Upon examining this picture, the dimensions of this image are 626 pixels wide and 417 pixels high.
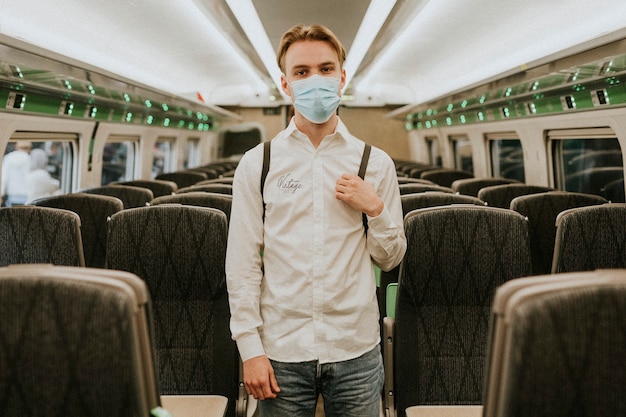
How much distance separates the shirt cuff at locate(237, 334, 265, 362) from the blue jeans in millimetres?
74

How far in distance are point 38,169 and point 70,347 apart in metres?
5.87

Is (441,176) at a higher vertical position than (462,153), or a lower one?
lower

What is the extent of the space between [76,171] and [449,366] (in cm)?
566

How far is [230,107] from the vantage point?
15094mm

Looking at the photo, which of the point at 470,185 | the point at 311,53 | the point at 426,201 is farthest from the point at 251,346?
the point at 470,185

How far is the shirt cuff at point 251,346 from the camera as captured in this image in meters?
1.56

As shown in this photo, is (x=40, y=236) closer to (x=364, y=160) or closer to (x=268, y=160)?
(x=268, y=160)

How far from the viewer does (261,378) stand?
5.06ft

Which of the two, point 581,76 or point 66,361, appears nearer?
point 66,361

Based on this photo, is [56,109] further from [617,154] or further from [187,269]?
[617,154]

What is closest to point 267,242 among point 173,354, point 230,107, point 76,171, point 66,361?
point 66,361

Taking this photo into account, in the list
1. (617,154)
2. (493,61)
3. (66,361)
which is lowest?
(66,361)

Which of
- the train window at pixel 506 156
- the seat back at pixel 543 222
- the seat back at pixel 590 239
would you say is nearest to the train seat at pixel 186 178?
the train window at pixel 506 156

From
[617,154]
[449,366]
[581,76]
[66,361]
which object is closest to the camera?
[66,361]
